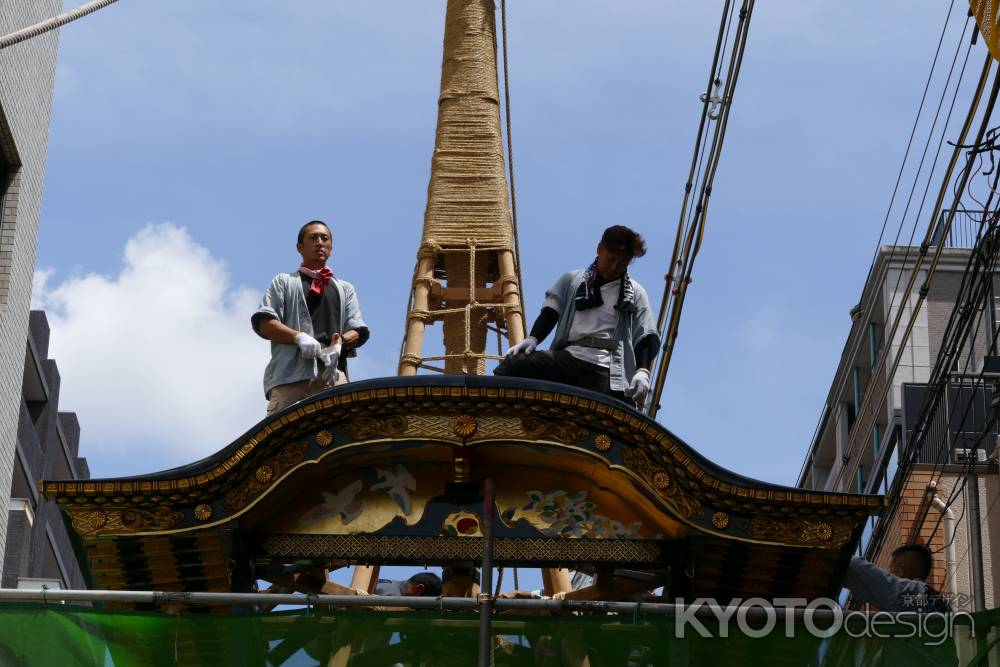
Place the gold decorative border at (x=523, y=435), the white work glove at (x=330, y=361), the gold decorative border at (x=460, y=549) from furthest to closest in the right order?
the white work glove at (x=330, y=361)
the gold decorative border at (x=460, y=549)
the gold decorative border at (x=523, y=435)

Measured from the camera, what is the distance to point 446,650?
1122 cm

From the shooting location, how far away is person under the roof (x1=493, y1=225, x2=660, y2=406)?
Answer: 13297mm

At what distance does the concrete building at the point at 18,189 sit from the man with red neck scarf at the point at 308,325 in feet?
25.8

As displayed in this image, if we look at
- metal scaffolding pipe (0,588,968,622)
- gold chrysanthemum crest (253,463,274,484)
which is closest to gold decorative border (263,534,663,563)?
Result: gold chrysanthemum crest (253,463,274,484)

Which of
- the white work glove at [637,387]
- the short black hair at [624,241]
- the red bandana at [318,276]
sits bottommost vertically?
the white work glove at [637,387]

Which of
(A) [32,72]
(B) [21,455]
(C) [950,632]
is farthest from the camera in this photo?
(B) [21,455]

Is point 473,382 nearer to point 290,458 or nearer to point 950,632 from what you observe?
point 290,458

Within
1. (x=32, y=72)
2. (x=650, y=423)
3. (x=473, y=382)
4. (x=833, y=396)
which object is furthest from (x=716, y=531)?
(x=833, y=396)

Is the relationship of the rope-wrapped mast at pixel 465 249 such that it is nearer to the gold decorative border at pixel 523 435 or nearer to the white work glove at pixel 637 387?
the white work glove at pixel 637 387

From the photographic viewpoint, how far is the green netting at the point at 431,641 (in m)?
11.1

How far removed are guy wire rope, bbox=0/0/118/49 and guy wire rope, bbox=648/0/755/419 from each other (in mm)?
6065

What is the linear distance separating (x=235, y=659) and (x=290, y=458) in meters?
1.63

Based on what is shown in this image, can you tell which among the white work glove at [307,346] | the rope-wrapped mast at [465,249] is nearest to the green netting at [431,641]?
the white work glove at [307,346]

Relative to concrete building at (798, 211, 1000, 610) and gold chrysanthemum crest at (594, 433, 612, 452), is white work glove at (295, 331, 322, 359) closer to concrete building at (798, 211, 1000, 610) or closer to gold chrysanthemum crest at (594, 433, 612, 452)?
gold chrysanthemum crest at (594, 433, 612, 452)
